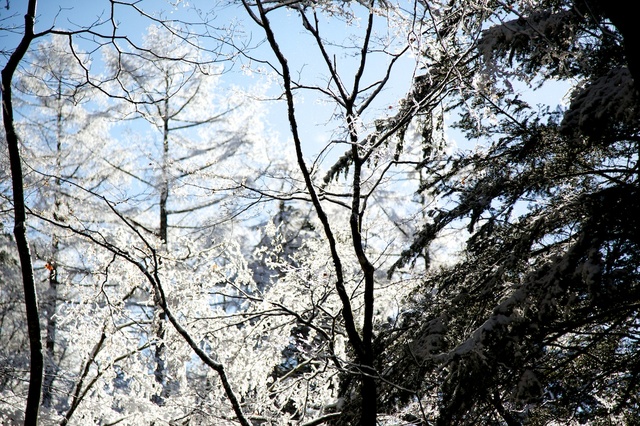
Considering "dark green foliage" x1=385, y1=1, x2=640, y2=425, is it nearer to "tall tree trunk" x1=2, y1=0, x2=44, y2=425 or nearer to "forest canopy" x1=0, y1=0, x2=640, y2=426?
"forest canopy" x1=0, y1=0, x2=640, y2=426

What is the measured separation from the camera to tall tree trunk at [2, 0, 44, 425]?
2.03m

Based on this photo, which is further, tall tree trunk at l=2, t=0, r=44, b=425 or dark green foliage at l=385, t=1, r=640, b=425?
dark green foliage at l=385, t=1, r=640, b=425

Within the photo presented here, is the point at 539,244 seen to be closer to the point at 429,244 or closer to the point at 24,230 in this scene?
the point at 429,244

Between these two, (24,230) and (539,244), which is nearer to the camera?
(24,230)

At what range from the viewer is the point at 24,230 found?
2.08 m

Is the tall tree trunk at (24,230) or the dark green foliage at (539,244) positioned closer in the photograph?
the tall tree trunk at (24,230)

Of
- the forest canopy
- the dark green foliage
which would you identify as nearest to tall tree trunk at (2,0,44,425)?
the forest canopy

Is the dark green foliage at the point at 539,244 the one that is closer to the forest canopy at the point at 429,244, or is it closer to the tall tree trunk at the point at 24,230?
the forest canopy at the point at 429,244

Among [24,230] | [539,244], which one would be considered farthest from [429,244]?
[24,230]

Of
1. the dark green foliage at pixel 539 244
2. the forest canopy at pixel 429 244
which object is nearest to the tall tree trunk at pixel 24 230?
the forest canopy at pixel 429 244

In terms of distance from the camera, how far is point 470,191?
384 centimetres

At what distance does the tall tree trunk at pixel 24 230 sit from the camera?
2.03 m

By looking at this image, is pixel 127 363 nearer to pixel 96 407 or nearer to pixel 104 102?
pixel 96 407

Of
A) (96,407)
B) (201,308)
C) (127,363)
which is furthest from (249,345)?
(96,407)
